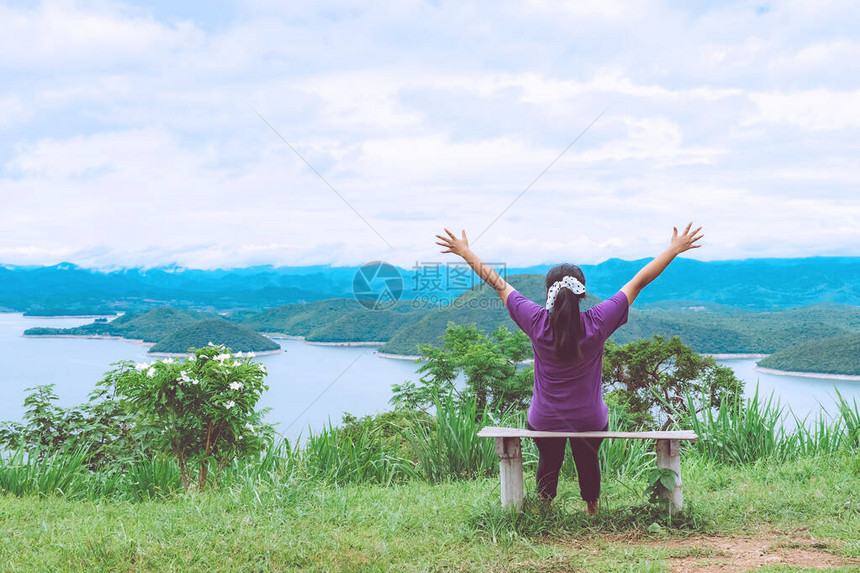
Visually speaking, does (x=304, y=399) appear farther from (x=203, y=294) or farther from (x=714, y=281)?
(x=714, y=281)

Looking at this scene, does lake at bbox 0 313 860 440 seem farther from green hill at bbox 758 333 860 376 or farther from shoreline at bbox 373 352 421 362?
green hill at bbox 758 333 860 376

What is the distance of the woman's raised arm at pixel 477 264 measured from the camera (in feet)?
10.5

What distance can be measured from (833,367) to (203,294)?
60047 millimetres

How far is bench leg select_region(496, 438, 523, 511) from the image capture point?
128 inches

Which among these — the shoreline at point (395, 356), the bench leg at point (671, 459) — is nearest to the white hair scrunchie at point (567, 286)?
the bench leg at point (671, 459)

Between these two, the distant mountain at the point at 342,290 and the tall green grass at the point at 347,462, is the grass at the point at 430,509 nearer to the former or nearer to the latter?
the tall green grass at the point at 347,462

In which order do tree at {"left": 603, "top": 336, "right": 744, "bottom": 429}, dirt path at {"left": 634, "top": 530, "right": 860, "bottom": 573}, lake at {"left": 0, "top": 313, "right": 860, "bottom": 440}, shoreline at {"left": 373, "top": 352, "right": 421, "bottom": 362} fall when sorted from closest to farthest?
1. dirt path at {"left": 634, "top": 530, "right": 860, "bottom": 573}
2. tree at {"left": 603, "top": 336, "right": 744, "bottom": 429}
3. lake at {"left": 0, "top": 313, "right": 860, "bottom": 440}
4. shoreline at {"left": 373, "top": 352, "right": 421, "bottom": 362}

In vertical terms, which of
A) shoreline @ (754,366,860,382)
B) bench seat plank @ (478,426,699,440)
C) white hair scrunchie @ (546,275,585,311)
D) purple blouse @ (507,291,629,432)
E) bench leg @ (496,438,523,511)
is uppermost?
white hair scrunchie @ (546,275,585,311)

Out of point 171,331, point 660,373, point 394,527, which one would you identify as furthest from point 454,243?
point 171,331

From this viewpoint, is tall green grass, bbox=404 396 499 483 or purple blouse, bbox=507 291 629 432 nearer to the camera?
purple blouse, bbox=507 291 629 432

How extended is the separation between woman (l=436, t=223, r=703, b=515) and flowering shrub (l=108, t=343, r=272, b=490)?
3.04 m

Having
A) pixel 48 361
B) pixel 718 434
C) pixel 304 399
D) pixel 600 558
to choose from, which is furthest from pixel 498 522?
pixel 48 361

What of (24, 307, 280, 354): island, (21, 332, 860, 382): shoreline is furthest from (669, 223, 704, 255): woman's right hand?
(24, 307, 280, 354): island

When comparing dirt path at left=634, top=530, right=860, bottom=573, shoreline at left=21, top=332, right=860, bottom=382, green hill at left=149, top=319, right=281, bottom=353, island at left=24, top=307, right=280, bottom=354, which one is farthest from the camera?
A: island at left=24, top=307, right=280, bottom=354
